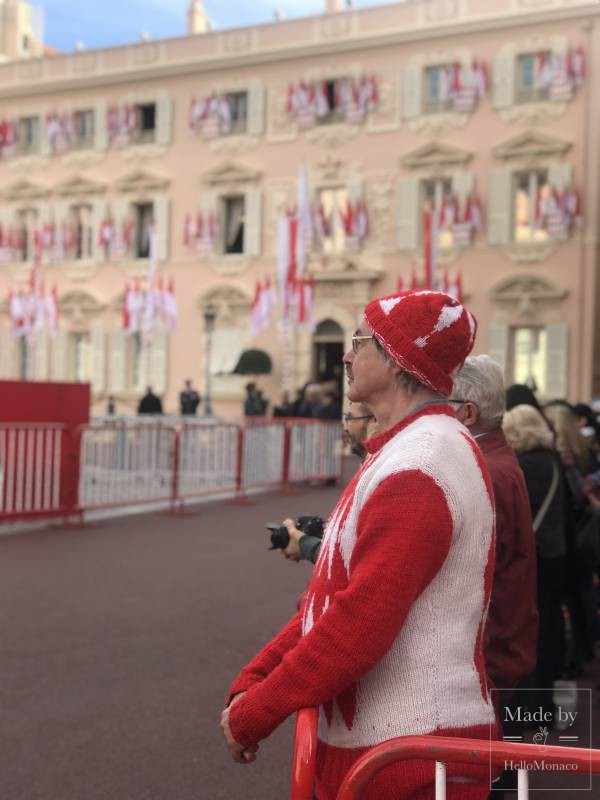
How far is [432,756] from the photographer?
5.47 feet

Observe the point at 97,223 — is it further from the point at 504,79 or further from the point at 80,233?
the point at 504,79

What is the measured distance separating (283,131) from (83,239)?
25.5 feet

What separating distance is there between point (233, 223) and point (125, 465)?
62.3ft

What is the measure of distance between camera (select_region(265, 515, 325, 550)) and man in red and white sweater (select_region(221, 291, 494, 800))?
21.6 inches

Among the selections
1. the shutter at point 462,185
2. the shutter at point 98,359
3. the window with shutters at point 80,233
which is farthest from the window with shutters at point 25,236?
the shutter at point 462,185

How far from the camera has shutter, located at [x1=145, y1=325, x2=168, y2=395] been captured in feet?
96.5

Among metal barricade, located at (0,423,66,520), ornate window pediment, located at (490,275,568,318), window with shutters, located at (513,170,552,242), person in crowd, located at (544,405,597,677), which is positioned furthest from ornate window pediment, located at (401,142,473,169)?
person in crowd, located at (544,405,597,677)

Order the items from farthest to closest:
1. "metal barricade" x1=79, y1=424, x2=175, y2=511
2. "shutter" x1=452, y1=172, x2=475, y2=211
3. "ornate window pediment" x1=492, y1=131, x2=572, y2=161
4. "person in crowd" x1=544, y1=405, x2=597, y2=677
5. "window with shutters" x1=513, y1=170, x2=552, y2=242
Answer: "shutter" x1=452, y1=172, x2=475, y2=211 → "window with shutters" x1=513, y1=170, x2=552, y2=242 → "ornate window pediment" x1=492, y1=131, x2=572, y2=161 → "metal barricade" x1=79, y1=424, x2=175, y2=511 → "person in crowd" x1=544, y1=405, x2=597, y2=677

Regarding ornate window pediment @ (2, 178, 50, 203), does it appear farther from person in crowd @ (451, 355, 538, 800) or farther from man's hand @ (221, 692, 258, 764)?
man's hand @ (221, 692, 258, 764)

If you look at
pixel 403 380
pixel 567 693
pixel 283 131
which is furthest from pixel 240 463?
pixel 283 131

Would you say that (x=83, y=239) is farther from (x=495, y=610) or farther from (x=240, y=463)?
(x=495, y=610)

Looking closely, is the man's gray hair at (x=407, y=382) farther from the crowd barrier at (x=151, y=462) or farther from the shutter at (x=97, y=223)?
the shutter at (x=97, y=223)

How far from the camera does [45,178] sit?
31766mm

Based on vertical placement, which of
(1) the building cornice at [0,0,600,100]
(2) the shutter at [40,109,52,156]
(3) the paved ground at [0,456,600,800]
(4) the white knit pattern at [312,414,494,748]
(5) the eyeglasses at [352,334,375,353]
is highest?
(1) the building cornice at [0,0,600,100]
